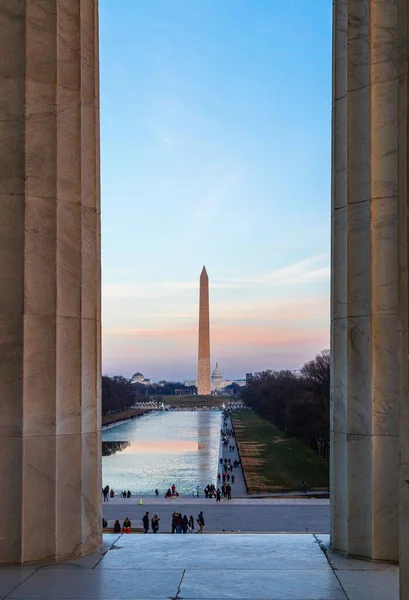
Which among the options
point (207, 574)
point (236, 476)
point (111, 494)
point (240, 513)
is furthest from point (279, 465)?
point (207, 574)

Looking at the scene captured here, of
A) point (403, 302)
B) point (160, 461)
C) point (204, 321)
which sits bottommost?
point (160, 461)

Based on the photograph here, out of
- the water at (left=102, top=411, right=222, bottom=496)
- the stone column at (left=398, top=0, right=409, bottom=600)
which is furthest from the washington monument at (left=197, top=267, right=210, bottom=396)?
the stone column at (left=398, top=0, right=409, bottom=600)

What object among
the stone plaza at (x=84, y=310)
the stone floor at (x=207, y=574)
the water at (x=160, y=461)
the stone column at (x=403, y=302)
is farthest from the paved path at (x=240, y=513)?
the stone column at (x=403, y=302)

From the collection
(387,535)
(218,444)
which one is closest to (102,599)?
(387,535)

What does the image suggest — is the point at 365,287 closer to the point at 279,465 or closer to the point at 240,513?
the point at 240,513

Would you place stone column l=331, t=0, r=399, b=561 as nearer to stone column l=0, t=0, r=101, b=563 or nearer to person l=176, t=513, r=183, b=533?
stone column l=0, t=0, r=101, b=563

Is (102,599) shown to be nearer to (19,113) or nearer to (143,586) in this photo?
(143,586)

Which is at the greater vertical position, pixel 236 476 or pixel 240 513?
pixel 240 513
